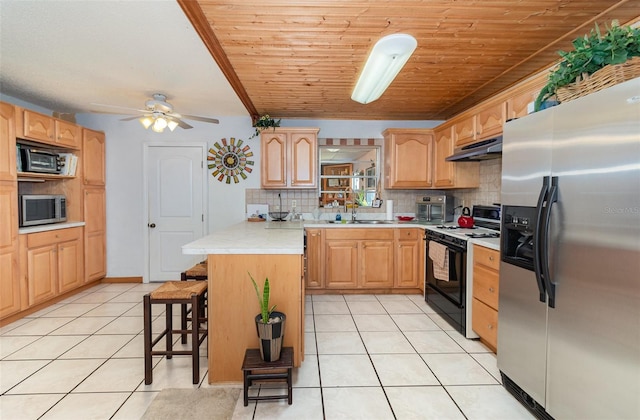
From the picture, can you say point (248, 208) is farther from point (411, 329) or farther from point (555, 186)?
point (555, 186)

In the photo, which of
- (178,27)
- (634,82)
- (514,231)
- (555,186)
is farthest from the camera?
(178,27)

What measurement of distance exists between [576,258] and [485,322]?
124 cm

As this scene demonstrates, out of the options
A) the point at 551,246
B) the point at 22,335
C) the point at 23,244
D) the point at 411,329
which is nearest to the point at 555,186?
the point at 551,246

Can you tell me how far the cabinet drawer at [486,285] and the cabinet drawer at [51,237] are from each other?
434 cm

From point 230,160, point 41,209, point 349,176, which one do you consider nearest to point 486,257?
point 349,176

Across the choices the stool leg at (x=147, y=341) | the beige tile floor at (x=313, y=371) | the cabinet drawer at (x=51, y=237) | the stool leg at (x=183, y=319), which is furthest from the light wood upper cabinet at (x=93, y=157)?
the stool leg at (x=147, y=341)

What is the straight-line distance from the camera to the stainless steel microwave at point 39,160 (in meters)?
3.10

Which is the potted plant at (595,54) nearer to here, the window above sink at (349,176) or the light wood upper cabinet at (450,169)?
the light wood upper cabinet at (450,169)

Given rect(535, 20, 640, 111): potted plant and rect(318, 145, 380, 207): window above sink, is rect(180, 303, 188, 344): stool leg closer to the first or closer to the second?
rect(318, 145, 380, 207): window above sink

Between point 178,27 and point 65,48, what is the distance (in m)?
1.06

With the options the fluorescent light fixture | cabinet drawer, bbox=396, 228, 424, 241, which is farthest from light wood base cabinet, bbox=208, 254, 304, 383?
cabinet drawer, bbox=396, 228, 424, 241

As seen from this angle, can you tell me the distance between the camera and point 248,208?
170 inches

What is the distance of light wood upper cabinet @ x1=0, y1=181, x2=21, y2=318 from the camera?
9.12 feet

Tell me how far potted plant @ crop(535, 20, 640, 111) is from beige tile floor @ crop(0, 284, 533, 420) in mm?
1890
